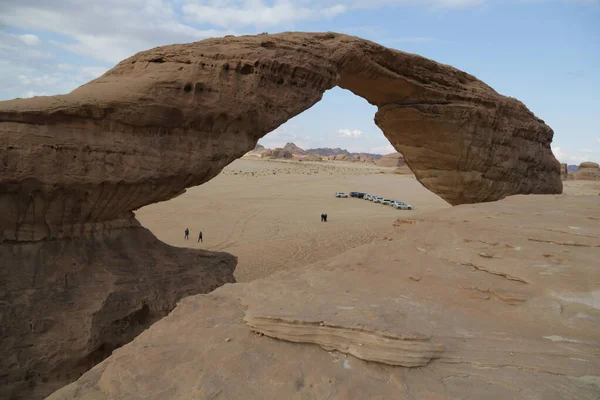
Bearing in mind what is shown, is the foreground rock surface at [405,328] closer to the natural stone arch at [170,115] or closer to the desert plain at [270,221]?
the natural stone arch at [170,115]

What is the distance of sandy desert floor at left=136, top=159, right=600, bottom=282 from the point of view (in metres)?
14.7

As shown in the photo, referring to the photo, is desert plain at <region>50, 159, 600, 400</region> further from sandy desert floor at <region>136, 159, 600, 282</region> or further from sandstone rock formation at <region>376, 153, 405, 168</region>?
sandstone rock formation at <region>376, 153, 405, 168</region>

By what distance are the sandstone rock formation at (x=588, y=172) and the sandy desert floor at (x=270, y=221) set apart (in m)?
18.0

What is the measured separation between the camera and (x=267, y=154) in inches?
3290

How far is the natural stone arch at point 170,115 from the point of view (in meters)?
6.49

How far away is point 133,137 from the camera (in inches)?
291

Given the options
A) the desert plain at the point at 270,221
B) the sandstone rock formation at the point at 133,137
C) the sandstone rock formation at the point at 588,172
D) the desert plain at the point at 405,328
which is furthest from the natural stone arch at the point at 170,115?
the sandstone rock formation at the point at 588,172

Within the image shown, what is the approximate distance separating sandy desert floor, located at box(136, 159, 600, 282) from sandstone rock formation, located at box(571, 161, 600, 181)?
1795 centimetres

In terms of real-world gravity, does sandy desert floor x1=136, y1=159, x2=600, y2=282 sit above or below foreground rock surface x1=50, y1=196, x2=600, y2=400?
below

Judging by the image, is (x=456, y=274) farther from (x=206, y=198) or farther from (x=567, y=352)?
(x=206, y=198)

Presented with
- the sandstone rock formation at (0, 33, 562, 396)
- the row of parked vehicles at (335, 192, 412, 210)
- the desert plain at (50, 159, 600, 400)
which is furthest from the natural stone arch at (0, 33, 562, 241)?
the row of parked vehicles at (335, 192, 412, 210)

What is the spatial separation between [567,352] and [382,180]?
44.7 m

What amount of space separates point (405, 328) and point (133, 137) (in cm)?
622

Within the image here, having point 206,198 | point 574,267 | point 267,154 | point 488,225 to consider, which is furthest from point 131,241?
point 267,154
